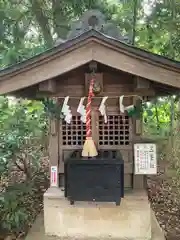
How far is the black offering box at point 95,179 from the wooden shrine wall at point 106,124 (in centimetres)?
67

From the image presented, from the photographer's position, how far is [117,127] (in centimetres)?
407

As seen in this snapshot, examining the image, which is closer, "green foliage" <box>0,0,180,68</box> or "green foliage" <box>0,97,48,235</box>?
"green foliage" <box>0,97,48,235</box>

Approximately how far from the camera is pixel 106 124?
4.08 m

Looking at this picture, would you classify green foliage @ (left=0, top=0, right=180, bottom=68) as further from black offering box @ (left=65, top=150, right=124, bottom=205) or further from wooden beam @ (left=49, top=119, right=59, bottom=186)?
black offering box @ (left=65, top=150, right=124, bottom=205)

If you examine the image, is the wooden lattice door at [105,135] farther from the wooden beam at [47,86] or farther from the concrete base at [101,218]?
the wooden beam at [47,86]

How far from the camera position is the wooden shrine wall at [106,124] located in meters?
3.99

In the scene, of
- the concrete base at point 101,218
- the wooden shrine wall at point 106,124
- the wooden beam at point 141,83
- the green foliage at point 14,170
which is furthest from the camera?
the green foliage at point 14,170

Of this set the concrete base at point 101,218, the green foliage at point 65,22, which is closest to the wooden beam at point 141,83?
the concrete base at point 101,218

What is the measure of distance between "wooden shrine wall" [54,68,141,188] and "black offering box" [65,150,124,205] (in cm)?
67

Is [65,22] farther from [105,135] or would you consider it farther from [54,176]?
[54,176]

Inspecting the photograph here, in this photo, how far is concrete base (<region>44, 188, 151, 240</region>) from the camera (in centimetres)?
377

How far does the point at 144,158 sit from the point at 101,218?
3.21 feet

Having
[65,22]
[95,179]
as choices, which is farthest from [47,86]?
[65,22]

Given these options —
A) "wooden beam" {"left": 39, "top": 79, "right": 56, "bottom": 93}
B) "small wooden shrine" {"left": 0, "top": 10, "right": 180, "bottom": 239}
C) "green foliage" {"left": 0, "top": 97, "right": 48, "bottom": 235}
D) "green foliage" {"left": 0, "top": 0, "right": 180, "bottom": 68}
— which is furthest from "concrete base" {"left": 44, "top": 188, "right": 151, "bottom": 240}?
"green foliage" {"left": 0, "top": 0, "right": 180, "bottom": 68}
